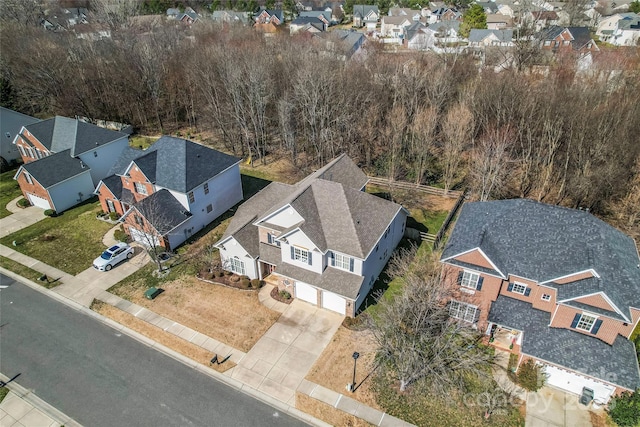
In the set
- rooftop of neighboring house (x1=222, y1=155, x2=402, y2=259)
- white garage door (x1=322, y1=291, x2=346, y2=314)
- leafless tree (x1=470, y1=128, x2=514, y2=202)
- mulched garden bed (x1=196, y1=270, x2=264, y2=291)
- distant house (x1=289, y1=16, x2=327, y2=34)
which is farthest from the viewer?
distant house (x1=289, y1=16, x2=327, y2=34)

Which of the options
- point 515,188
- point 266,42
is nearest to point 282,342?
point 515,188

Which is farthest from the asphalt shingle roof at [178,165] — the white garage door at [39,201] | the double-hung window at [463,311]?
the double-hung window at [463,311]

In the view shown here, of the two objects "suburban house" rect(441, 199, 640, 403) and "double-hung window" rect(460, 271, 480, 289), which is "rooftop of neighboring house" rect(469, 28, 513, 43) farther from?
"double-hung window" rect(460, 271, 480, 289)

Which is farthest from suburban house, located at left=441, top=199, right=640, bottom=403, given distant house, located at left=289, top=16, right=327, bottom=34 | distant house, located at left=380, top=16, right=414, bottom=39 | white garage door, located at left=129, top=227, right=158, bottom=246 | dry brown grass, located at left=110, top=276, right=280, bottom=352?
distant house, located at left=380, top=16, right=414, bottom=39

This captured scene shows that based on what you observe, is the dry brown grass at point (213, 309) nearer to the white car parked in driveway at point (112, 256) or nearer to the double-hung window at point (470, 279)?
the white car parked in driveway at point (112, 256)

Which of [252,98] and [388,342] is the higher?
[252,98]

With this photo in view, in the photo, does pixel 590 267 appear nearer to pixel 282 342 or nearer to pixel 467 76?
pixel 282 342
